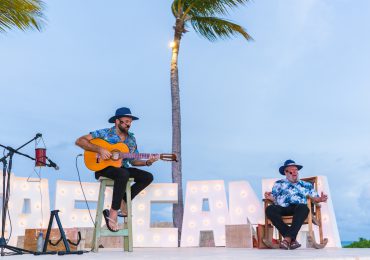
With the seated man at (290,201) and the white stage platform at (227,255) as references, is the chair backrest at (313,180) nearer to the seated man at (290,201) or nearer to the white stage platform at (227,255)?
the seated man at (290,201)

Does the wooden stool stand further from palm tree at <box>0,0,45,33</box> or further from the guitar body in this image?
palm tree at <box>0,0,45,33</box>

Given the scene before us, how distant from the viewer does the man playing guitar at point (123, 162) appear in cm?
655

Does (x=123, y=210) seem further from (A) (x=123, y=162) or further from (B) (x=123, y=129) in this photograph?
(B) (x=123, y=129)

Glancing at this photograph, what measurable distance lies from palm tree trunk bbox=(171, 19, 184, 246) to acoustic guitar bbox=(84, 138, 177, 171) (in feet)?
19.4

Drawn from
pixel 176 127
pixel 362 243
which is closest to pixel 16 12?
pixel 176 127

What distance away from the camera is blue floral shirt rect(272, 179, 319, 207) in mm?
8031

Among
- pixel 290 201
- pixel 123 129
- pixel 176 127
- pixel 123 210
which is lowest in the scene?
pixel 123 210

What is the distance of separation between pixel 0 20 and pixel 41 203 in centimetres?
443

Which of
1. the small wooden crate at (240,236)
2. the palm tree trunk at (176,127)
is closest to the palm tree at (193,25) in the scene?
the palm tree trunk at (176,127)

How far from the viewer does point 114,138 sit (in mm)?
6938

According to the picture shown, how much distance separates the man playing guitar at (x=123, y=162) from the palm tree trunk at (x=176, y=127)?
561 cm

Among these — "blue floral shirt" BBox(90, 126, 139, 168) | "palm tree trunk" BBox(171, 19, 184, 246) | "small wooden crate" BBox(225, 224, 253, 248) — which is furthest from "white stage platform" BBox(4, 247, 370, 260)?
"palm tree trunk" BBox(171, 19, 184, 246)

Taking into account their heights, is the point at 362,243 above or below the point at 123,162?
below

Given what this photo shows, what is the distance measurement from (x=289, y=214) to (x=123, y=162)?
2729mm
